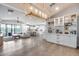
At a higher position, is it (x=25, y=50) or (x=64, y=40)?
(x=64, y=40)

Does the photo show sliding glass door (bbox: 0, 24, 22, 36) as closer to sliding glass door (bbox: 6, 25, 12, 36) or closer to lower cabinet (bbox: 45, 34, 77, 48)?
sliding glass door (bbox: 6, 25, 12, 36)

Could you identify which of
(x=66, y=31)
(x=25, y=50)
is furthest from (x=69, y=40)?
(x=25, y=50)

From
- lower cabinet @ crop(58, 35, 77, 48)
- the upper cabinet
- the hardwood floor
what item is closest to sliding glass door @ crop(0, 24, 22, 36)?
the hardwood floor

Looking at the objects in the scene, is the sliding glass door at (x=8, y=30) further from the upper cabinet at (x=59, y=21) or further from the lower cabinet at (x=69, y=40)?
the upper cabinet at (x=59, y=21)

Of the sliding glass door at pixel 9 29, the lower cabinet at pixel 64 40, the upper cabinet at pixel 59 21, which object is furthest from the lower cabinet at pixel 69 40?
the sliding glass door at pixel 9 29

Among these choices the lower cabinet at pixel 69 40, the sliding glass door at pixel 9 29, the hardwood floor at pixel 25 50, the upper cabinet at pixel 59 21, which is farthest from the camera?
the upper cabinet at pixel 59 21

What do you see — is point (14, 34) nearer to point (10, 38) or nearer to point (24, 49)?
point (10, 38)

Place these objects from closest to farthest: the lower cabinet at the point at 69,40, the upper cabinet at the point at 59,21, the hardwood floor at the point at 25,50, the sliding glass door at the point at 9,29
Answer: the sliding glass door at the point at 9,29, the hardwood floor at the point at 25,50, the lower cabinet at the point at 69,40, the upper cabinet at the point at 59,21

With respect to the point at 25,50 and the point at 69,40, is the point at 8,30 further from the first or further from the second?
the point at 69,40

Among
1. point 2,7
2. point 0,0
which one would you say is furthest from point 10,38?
point 0,0

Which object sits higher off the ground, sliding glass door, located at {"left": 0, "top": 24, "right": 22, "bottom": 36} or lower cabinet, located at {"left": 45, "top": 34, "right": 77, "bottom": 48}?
sliding glass door, located at {"left": 0, "top": 24, "right": 22, "bottom": 36}

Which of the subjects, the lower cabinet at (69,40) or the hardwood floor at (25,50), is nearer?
the hardwood floor at (25,50)

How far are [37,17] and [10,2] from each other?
194 cm

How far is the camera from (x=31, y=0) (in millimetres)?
3920
